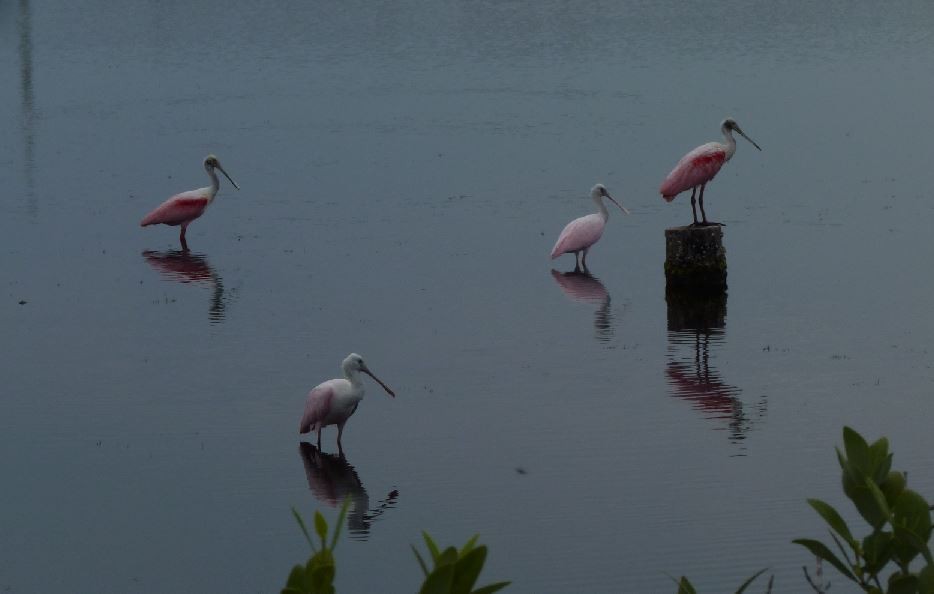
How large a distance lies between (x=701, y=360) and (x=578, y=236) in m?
5.15

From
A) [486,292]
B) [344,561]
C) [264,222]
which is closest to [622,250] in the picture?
[486,292]

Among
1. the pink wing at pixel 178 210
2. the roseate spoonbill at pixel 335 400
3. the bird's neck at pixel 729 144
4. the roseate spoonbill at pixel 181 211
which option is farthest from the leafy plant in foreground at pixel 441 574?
the pink wing at pixel 178 210

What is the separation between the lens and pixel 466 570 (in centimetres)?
273

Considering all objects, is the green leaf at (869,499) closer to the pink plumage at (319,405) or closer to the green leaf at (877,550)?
the green leaf at (877,550)

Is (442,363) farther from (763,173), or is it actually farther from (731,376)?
(763,173)

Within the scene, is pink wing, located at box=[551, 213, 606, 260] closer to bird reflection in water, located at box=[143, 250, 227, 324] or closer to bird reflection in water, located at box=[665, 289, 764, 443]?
bird reflection in water, located at box=[665, 289, 764, 443]

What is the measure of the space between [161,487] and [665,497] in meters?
3.51

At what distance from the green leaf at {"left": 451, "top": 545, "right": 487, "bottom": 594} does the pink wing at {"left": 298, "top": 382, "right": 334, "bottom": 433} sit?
9692 mm

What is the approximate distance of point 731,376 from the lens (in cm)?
1482

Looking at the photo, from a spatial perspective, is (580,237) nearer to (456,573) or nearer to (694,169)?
(694,169)

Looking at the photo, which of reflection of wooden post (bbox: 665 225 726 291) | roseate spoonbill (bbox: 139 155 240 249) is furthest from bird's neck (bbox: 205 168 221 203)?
reflection of wooden post (bbox: 665 225 726 291)

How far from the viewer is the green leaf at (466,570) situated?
2.72 metres

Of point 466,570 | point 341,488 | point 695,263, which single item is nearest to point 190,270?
point 695,263

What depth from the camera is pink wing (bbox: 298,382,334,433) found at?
12398 mm
